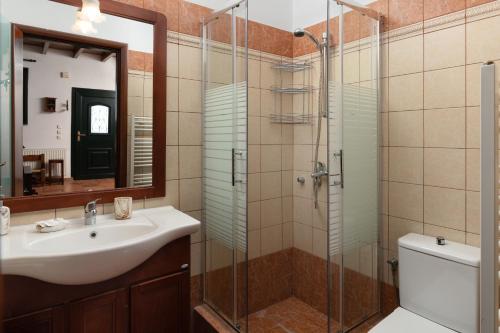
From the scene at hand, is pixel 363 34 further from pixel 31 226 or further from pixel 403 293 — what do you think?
pixel 31 226

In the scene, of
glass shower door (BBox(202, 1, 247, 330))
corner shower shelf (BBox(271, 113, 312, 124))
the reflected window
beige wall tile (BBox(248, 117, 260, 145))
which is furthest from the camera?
corner shower shelf (BBox(271, 113, 312, 124))

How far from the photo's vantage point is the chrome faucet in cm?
164

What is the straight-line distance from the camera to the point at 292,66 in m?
2.50

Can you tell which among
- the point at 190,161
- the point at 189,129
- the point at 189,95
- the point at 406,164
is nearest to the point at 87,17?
the point at 189,95

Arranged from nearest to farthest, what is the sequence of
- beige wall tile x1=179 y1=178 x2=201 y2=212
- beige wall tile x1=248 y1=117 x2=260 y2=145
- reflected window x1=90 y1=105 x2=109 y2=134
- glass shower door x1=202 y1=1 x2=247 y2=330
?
1. reflected window x1=90 y1=105 x2=109 y2=134
2. glass shower door x1=202 y1=1 x2=247 y2=330
3. beige wall tile x1=179 y1=178 x2=201 y2=212
4. beige wall tile x1=248 y1=117 x2=260 y2=145

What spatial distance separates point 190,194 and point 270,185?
27.1 inches

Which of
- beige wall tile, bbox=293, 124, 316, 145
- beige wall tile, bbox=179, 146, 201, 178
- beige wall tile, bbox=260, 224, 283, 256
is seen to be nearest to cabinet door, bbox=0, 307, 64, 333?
beige wall tile, bbox=179, 146, 201, 178

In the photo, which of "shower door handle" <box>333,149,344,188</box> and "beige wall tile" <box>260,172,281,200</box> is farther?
"beige wall tile" <box>260,172,281,200</box>

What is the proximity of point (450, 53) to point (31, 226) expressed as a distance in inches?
92.7

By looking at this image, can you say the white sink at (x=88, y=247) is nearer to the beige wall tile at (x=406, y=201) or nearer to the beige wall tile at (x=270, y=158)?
the beige wall tile at (x=270, y=158)

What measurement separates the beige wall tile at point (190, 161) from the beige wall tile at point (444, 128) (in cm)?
141

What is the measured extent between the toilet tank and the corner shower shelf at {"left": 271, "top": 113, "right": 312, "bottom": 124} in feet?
3.71

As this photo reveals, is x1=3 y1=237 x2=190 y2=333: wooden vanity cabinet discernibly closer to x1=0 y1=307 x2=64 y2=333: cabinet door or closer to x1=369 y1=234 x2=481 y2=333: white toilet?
x1=0 y1=307 x2=64 y2=333: cabinet door

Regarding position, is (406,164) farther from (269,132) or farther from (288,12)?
(288,12)
